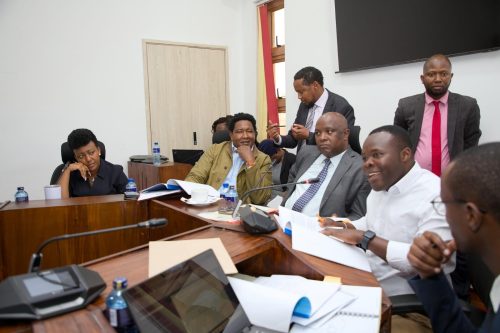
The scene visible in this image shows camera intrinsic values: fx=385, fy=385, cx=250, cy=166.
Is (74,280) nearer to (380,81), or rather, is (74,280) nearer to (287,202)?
(287,202)

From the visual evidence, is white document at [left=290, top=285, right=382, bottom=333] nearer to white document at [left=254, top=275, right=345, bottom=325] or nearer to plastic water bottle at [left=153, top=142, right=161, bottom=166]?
white document at [left=254, top=275, right=345, bottom=325]

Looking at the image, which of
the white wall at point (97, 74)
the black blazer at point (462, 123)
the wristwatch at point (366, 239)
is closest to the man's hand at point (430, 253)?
the wristwatch at point (366, 239)

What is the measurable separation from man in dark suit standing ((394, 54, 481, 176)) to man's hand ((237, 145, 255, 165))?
1.09m

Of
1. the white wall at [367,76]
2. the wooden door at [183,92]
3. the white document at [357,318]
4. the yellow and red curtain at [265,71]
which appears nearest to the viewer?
the white document at [357,318]

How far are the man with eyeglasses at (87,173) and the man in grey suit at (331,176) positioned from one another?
1.14 m

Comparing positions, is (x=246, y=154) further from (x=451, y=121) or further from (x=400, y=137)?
(x=451, y=121)

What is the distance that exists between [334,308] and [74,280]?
64 centimetres

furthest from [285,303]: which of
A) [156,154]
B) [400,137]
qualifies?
[156,154]

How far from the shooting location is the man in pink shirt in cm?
245

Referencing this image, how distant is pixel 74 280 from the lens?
89 cm

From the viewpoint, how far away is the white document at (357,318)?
3.00 feet

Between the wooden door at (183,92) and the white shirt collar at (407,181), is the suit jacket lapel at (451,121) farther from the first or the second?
the wooden door at (183,92)

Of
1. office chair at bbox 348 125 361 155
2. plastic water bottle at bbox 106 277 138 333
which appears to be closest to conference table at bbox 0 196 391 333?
plastic water bottle at bbox 106 277 138 333

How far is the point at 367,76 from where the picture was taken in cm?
370
